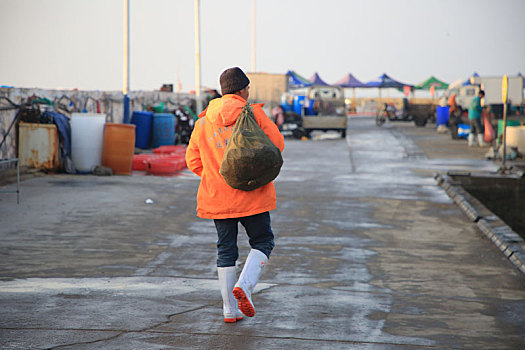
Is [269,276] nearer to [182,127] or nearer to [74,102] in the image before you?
[74,102]

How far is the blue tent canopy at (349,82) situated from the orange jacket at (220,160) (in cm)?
5740

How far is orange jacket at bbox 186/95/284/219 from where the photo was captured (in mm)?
4785

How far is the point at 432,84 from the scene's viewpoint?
6388cm

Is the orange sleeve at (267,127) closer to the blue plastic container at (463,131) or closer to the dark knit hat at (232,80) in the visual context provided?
the dark knit hat at (232,80)

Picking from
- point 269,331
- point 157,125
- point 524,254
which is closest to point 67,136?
point 157,125

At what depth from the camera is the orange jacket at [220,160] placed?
4785 mm

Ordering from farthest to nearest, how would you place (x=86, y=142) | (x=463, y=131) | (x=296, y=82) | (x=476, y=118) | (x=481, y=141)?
(x=296, y=82) → (x=463, y=131) → (x=476, y=118) → (x=481, y=141) → (x=86, y=142)

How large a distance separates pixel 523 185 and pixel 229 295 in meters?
12.0

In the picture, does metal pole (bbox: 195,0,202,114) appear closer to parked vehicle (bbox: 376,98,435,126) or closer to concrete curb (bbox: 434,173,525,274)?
parked vehicle (bbox: 376,98,435,126)

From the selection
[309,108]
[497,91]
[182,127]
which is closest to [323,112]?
[309,108]

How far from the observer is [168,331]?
4703mm

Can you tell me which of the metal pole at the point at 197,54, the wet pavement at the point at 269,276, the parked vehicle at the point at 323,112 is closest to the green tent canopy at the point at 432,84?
the parked vehicle at the point at 323,112

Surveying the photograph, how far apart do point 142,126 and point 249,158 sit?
17715 mm

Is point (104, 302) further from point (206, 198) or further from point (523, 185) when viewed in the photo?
point (523, 185)
